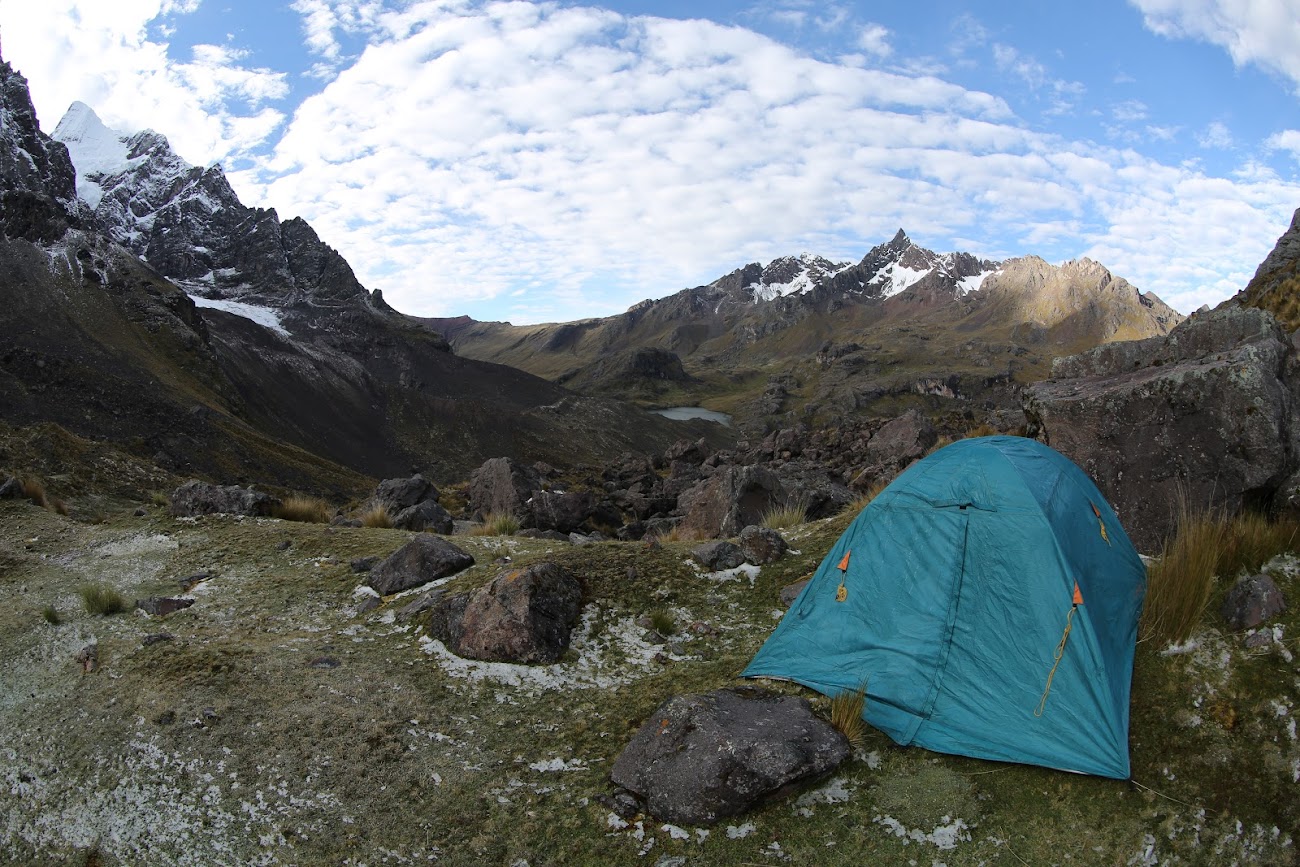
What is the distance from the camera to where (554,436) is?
99.2 meters

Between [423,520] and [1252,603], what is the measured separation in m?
13.8

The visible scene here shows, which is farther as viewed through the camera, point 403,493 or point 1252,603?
point 403,493

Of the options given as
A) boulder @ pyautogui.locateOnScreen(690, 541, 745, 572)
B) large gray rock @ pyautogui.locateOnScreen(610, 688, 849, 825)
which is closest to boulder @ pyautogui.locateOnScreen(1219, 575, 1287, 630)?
large gray rock @ pyautogui.locateOnScreen(610, 688, 849, 825)

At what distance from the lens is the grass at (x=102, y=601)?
9023mm

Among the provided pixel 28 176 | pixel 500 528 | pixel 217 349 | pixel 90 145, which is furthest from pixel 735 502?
pixel 90 145

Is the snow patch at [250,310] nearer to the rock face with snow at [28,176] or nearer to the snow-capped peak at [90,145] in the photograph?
the rock face with snow at [28,176]

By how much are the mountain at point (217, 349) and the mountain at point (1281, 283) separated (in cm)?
4771

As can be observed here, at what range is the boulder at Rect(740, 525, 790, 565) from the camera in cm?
1097

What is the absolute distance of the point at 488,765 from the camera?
627cm

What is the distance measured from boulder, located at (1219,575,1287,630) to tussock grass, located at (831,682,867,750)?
3213 mm

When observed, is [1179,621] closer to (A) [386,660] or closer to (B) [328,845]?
(B) [328,845]

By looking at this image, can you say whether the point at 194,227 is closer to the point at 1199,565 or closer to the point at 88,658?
the point at 88,658

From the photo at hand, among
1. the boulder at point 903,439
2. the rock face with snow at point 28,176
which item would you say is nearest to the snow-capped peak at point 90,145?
the rock face with snow at point 28,176

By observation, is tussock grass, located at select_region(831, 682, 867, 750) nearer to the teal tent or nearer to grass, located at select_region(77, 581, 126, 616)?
the teal tent
